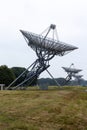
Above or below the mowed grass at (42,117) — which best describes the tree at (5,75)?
above

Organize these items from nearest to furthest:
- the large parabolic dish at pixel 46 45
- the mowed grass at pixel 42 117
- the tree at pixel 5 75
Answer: the mowed grass at pixel 42 117 < the large parabolic dish at pixel 46 45 < the tree at pixel 5 75

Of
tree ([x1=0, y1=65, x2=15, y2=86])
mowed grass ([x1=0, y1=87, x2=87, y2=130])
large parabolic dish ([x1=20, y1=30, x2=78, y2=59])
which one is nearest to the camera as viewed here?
mowed grass ([x1=0, y1=87, x2=87, y2=130])

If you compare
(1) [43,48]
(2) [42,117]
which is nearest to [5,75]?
(1) [43,48]

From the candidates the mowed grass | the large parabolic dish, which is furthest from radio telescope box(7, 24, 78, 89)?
the mowed grass

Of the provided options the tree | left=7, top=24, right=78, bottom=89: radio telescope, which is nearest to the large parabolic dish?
left=7, top=24, right=78, bottom=89: radio telescope

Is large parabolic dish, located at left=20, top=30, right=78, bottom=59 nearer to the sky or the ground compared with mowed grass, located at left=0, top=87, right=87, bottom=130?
nearer to the sky

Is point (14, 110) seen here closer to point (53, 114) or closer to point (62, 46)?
point (53, 114)

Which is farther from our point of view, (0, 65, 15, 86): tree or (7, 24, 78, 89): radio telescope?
(0, 65, 15, 86): tree

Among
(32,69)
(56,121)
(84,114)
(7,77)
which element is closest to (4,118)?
(56,121)

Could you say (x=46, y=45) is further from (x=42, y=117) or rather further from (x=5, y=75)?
(x=42, y=117)

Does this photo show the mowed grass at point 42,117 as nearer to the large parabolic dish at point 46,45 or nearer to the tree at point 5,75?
the large parabolic dish at point 46,45

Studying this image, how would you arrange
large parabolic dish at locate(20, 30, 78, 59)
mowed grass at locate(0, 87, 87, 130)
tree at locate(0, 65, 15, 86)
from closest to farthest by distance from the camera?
1. mowed grass at locate(0, 87, 87, 130)
2. large parabolic dish at locate(20, 30, 78, 59)
3. tree at locate(0, 65, 15, 86)

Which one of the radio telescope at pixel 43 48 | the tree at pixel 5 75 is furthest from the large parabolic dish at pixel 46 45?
the tree at pixel 5 75

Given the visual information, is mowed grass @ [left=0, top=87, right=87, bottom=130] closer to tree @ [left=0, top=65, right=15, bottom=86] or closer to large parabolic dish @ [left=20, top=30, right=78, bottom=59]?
large parabolic dish @ [left=20, top=30, right=78, bottom=59]
